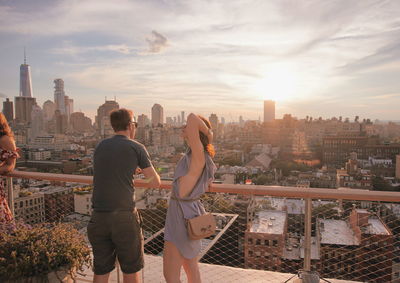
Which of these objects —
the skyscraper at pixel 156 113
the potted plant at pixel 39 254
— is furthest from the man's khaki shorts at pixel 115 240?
the skyscraper at pixel 156 113

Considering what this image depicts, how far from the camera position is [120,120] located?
1.63 m

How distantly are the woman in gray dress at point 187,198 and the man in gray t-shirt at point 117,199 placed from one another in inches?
6.1

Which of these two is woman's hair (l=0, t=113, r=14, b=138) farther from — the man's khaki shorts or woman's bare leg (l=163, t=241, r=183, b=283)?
woman's bare leg (l=163, t=241, r=183, b=283)

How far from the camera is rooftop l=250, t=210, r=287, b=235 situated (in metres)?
12.7

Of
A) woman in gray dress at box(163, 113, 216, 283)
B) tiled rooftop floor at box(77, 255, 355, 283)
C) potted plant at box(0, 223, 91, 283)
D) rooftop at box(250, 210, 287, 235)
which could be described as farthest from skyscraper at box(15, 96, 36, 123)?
woman in gray dress at box(163, 113, 216, 283)

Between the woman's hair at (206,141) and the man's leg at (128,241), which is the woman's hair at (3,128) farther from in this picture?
the woman's hair at (206,141)

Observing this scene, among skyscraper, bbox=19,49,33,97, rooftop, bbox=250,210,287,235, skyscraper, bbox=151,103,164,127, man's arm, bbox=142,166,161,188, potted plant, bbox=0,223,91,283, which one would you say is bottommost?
rooftop, bbox=250,210,287,235

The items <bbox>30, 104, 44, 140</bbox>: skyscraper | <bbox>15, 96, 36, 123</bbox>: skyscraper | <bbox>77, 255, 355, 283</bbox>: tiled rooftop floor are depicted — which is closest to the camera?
<bbox>77, 255, 355, 283</bbox>: tiled rooftop floor

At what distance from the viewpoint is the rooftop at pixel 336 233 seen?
39.3 ft

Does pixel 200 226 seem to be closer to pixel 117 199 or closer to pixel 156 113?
pixel 117 199

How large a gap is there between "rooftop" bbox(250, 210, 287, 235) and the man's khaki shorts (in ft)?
35.8

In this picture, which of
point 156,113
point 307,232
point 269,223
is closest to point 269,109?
point 156,113

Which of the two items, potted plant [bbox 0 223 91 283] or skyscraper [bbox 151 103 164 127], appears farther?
skyscraper [bbox 151 103 164 127]

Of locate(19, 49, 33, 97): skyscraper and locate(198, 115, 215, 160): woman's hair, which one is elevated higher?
locate(19, 49, 33, 97): skyscraper
